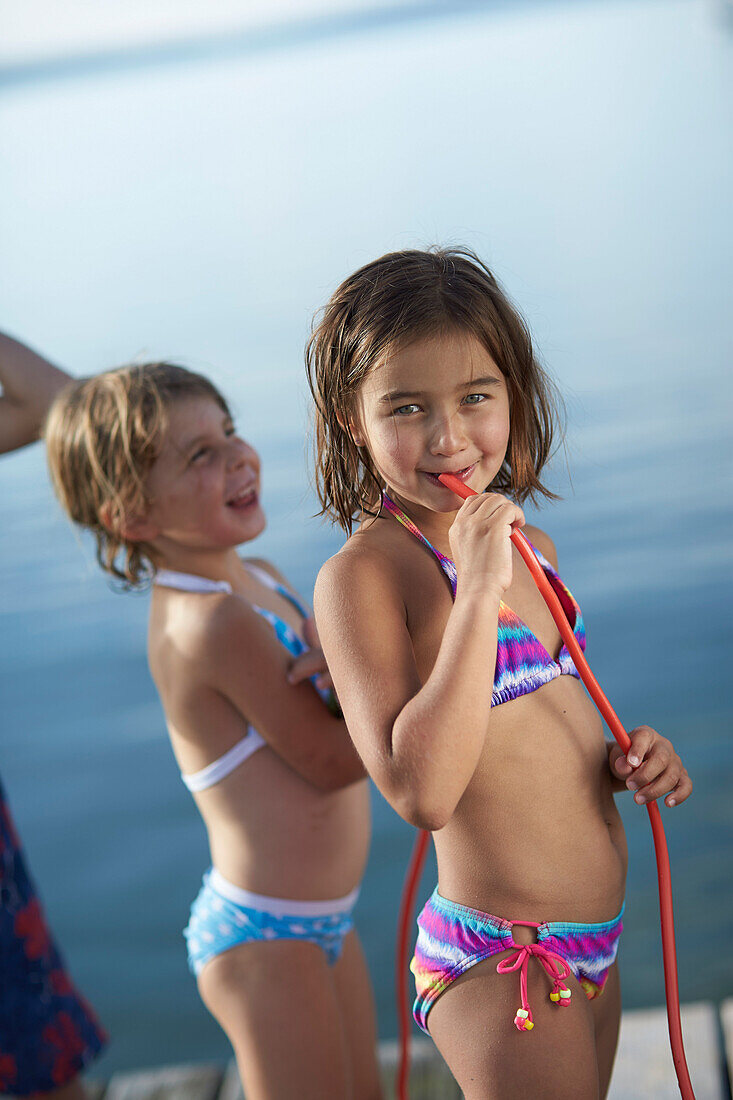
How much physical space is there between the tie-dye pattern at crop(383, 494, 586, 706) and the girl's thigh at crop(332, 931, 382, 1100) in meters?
0.65

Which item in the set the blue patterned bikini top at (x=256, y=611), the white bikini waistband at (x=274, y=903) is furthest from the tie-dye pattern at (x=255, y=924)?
the blue patterned bikini top at (x=256, y=611)

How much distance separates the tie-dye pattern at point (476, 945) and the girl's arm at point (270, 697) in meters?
0.37

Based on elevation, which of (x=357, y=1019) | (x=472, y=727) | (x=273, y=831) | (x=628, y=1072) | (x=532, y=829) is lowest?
(x=628, y=1072)

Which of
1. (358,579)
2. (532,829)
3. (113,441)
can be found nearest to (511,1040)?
(532,829)

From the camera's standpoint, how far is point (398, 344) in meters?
1.04

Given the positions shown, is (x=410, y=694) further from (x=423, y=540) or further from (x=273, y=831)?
(x=273, y=831)

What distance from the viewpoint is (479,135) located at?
10789 millimetres

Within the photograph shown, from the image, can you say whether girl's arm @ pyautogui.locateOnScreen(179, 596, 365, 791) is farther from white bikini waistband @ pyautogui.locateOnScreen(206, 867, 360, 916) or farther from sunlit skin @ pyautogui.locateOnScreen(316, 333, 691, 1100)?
sunlit skin @ pyautogui.locateOnScreen(316, 333, 691, 1100)

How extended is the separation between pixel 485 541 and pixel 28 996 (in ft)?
3.79

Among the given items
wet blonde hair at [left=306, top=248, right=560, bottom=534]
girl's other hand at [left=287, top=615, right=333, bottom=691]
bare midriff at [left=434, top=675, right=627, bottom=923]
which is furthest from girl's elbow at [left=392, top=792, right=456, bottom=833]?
girl's other hand at [left=287, top=615, right=333, bottom=691]

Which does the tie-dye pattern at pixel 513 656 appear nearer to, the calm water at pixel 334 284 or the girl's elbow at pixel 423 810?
the girl's elbow at pixel 423 810

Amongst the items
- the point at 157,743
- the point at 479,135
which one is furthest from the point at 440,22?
the point at 157,743

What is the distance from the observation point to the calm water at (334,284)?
3.13 metres

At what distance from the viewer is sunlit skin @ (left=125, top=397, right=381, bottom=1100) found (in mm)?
1405
